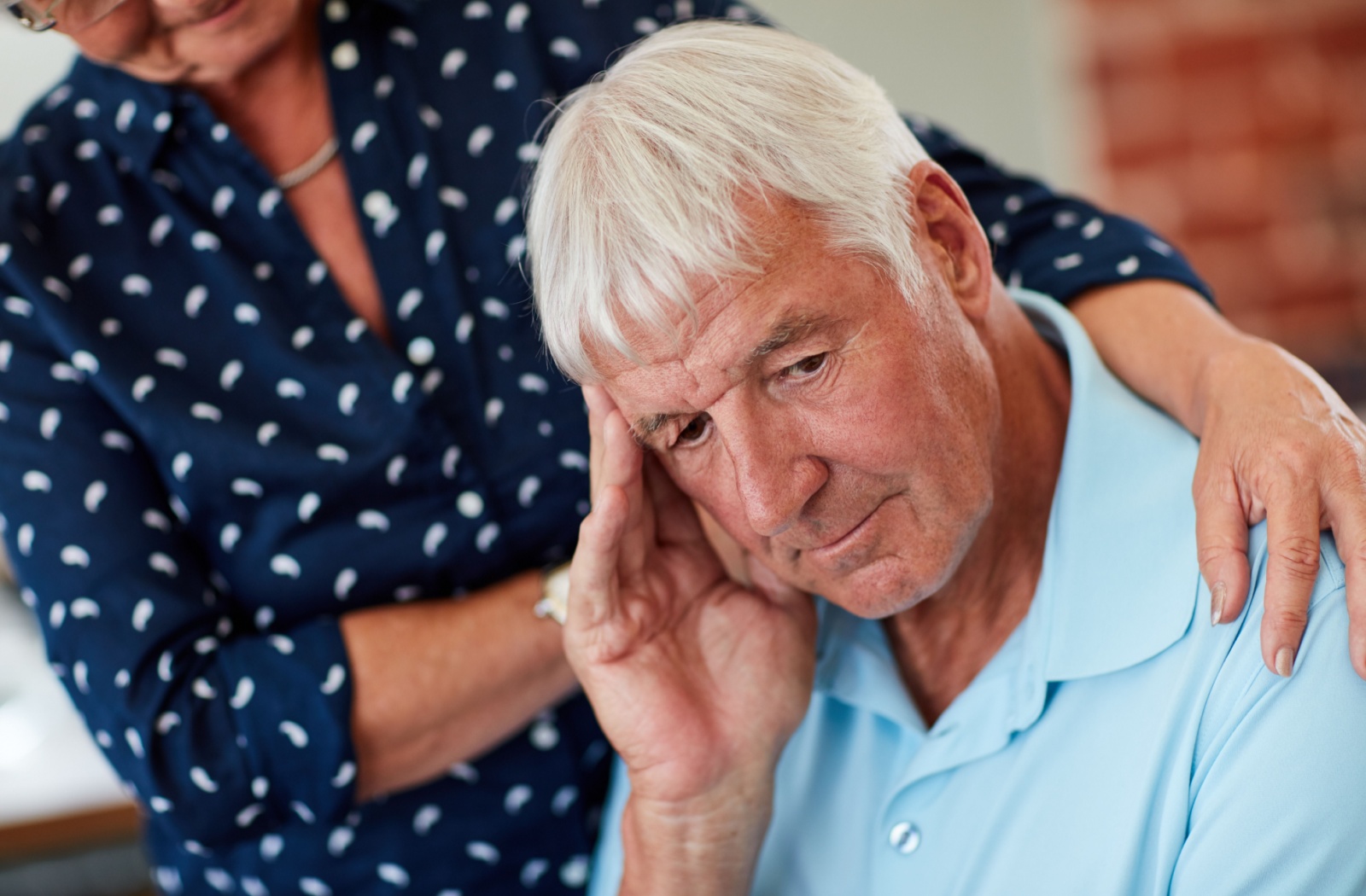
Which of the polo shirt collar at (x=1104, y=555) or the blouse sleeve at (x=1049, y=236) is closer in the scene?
the polo shirt collar at (x=1104, y=555)

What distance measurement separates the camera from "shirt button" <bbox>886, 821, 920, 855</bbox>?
4.15ft

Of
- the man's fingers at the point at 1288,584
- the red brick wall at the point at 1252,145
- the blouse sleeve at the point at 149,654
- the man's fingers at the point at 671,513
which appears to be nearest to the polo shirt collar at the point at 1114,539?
the man's fingers at the point at 1288,584

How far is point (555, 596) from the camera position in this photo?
4.69 feet

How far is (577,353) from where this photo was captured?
117cm

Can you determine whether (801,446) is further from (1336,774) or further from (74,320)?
(74,320)

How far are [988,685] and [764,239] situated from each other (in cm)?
51

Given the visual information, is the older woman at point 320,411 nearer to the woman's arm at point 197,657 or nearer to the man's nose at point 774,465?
the woman's arm at point 197,657

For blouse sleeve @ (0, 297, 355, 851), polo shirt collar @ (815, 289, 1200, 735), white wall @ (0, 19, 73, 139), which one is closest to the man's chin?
polo shirt collar @ (815, 289, 1200, 735)

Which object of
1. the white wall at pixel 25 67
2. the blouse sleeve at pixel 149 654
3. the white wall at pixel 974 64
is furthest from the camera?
the white wall at pixel 974 64

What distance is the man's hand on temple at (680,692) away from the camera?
4.38 ft

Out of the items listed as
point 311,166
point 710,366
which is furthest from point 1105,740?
point 311,166

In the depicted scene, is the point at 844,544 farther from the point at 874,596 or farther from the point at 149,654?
the point at 149,654

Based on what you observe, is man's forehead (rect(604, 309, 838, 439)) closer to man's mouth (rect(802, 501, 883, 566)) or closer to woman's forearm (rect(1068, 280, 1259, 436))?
man's mouth (rect(802, 501, 883, 566))

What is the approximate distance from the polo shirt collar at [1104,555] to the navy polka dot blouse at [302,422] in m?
0.21
